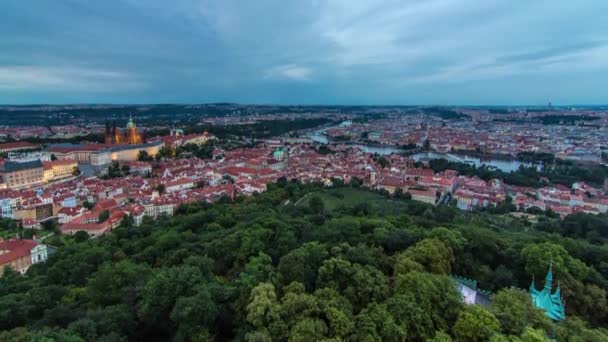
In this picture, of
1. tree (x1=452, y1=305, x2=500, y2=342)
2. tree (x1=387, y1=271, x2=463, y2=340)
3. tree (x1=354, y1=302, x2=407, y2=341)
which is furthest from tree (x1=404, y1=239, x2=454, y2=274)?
tree (x1=354, y1=302, x2=407, y2=341)

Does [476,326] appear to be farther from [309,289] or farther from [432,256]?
[309,289]

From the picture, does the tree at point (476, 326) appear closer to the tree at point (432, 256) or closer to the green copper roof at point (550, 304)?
the green copper roof at point (550, 304)

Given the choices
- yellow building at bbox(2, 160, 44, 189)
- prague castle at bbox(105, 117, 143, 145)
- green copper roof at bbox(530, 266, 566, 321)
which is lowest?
yellow building at bbox(2, 160, 44, 189)

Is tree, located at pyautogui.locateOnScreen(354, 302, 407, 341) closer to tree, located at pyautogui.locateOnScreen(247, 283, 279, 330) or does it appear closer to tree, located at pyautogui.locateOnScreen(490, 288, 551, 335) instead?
tree, located at pyautogui.locateOnScreen(247, 283, 279, 330)

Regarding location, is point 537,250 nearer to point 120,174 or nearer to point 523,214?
point 523,214

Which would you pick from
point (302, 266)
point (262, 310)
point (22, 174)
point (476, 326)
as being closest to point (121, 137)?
point (22, 174)

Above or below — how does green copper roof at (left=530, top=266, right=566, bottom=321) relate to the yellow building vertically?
above

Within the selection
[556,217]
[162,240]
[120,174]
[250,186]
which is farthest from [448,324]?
[120,174]
